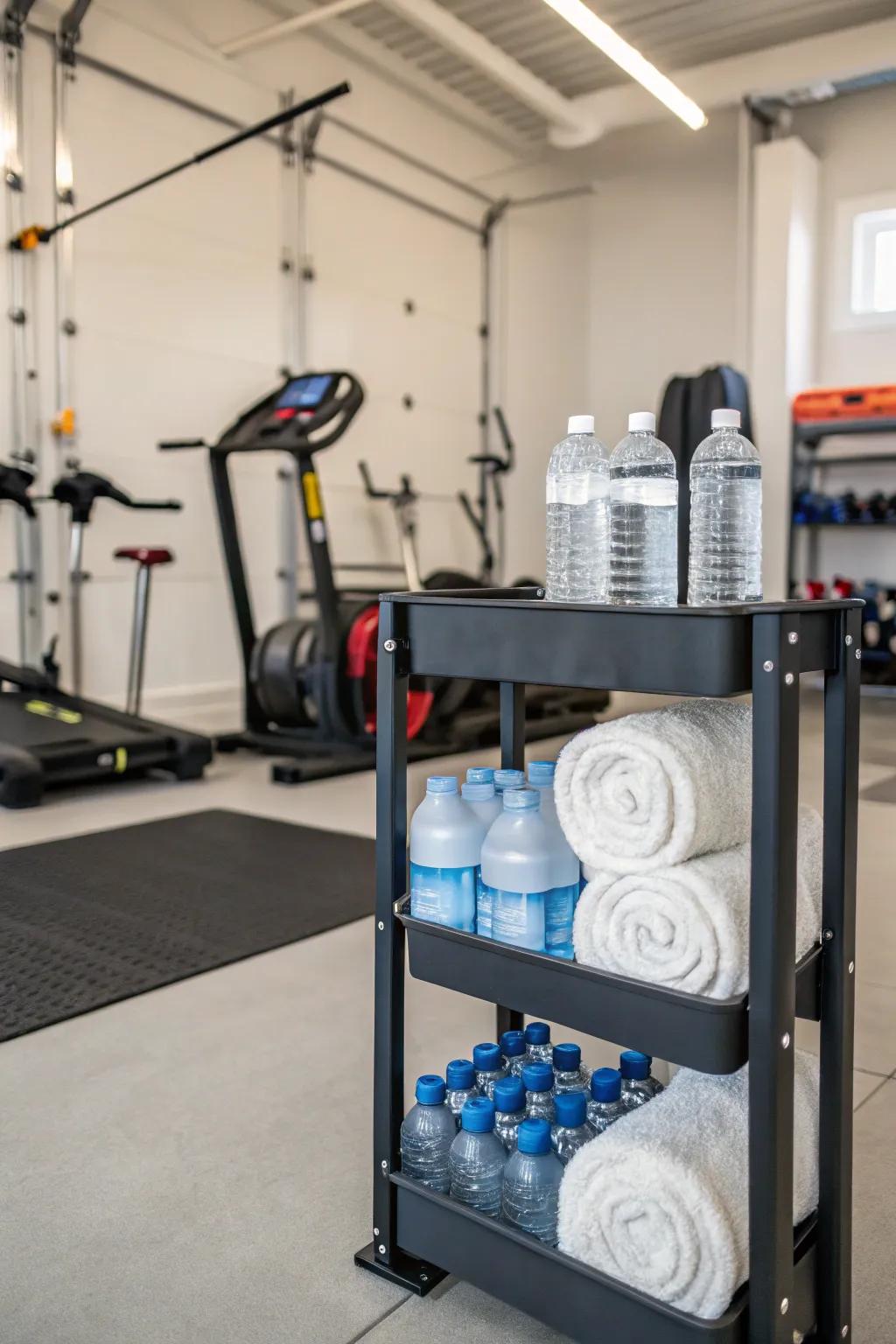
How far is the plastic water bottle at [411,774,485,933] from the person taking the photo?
1290 mm

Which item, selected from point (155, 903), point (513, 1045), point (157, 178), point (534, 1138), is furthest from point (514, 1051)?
point (157, 178)

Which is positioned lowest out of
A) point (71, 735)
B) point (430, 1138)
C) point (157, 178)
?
point (430, 1138)

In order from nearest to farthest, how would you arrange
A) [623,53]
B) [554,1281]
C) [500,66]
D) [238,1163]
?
[554,1281] < [238,1163] < [623,53] < [500,66]

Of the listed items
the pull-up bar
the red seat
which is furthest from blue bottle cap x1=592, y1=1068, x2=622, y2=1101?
the pull-up bar

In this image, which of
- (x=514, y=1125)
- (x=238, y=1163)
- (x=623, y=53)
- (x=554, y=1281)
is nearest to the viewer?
(x=554, y=1281)

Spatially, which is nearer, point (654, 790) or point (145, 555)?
point (654, 790)

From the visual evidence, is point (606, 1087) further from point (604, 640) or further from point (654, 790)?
point (604, 640)

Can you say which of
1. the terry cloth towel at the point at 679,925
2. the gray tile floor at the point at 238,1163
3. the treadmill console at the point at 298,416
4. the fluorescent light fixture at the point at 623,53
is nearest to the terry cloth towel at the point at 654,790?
the terry cloth towel at the point at 679,925

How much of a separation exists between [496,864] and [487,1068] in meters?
0.31

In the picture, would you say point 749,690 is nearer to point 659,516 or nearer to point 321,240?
point 659,516

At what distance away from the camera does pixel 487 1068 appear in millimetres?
1385

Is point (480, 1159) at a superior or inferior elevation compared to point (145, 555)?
inferior

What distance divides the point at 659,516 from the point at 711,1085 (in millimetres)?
648

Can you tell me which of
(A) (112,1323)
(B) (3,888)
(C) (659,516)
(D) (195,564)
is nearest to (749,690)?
(C) (659,516)
